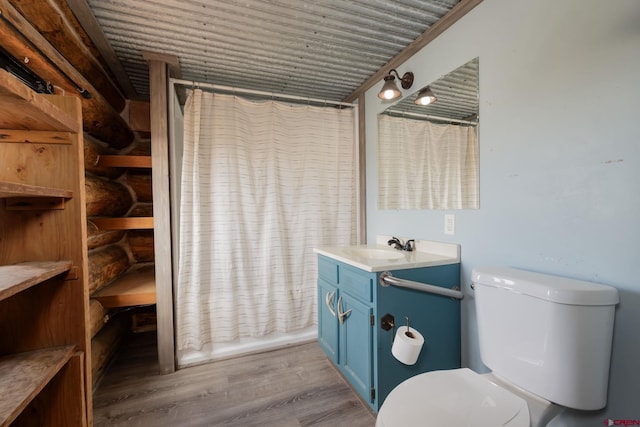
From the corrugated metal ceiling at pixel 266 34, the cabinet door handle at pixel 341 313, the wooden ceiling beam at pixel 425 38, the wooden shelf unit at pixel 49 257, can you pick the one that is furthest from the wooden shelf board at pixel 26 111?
the wooden ceiling beam at pixel 425 38

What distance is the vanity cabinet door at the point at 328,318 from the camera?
68.9 inches

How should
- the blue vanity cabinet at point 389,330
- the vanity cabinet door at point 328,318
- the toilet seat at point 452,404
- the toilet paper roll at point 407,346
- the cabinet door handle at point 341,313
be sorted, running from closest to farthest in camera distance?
1. the toilet seat at point 452,404
2. the toilet paper roll at point 407,346
3. the blue vanity cabinet at point 389,330
4. the cabinet door handle at point 341,313
5. the vanity cabinet door at point 328,318

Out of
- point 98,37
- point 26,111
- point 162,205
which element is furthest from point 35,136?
point 98,37

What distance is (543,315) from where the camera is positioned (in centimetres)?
93

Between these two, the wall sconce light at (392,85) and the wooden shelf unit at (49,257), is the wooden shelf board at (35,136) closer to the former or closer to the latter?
the wooden shelf unit at (49,257)

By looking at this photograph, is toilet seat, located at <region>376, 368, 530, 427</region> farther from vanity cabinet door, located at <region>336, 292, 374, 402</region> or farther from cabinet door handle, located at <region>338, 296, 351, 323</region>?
cabinet door handle, located at <region>338, 296, 351, 323</region>

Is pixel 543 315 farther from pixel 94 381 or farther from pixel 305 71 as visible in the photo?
pixel 94 381

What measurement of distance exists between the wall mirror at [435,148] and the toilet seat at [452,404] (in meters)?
0.86

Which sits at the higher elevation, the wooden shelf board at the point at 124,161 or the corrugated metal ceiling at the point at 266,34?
the corrugated metal ceiling at the point at 266,34

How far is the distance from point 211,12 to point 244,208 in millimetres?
1250

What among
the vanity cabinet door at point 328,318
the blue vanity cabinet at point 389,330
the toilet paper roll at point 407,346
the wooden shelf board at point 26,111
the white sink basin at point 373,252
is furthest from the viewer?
the white sink basin at point 373,252

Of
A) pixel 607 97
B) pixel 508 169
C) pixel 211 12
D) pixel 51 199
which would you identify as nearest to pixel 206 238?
pixel 51 199

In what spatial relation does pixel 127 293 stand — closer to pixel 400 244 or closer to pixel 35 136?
pixel 35 136


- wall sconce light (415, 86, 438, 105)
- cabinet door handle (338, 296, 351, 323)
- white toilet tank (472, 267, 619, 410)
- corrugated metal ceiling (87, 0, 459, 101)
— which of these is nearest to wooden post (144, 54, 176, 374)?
corrugated metal ceiling (87, 0, 459, 101)
